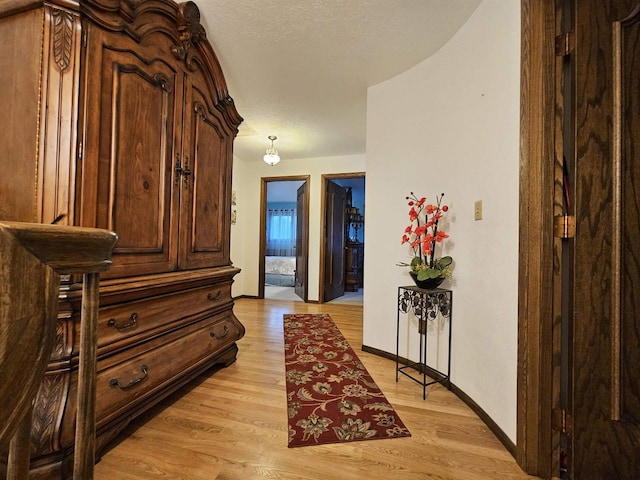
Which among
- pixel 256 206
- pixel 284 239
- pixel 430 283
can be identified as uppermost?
pixel 256 206

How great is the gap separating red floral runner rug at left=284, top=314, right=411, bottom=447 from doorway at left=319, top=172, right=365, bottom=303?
2152 millimetres

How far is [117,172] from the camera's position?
4.12 feet

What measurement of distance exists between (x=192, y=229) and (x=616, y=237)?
1.99 metres

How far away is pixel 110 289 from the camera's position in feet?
3.75

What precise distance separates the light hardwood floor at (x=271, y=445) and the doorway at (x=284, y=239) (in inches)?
120

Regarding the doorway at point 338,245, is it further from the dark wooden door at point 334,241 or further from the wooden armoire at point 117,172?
the wooden armoire at point 117,172

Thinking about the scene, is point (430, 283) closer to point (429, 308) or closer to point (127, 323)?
point (429, 308)

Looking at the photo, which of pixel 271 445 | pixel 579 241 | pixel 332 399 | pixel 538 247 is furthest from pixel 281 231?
pixel 579 241

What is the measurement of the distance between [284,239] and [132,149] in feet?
28.2

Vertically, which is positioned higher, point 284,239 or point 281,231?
point 281,231

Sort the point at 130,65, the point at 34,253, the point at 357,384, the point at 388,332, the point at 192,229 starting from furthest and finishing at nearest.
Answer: the point at 388,332
the point at 357,384
the point at 192,229
the point at 130,65
the point at 34,253

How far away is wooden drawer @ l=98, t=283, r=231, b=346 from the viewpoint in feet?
3.92

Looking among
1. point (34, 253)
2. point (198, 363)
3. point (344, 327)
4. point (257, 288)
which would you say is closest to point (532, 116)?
point (34, 253)

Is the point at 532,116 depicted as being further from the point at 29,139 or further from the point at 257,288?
the point at 257,288
